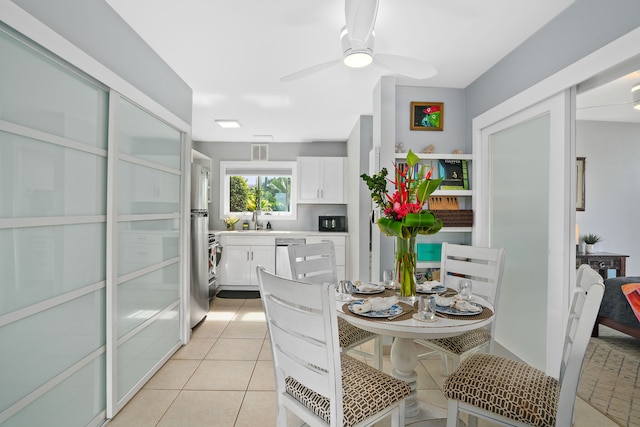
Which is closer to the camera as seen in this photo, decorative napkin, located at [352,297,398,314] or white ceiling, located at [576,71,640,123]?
decorative napkin, located at [352,297,398,314]

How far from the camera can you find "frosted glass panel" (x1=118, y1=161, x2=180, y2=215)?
2.19m

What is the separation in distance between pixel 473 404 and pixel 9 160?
7.10ft

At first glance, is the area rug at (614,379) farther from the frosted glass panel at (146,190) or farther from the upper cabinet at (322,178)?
the upper cabinet at (322,178)

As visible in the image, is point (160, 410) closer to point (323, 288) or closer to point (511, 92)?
point (323, 288)

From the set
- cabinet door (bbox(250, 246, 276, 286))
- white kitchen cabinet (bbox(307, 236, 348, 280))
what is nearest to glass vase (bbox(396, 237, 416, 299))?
white kitchen cabinet (bbox(307, 236, 348, 280))

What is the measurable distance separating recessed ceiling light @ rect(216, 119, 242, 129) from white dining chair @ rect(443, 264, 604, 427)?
4025 millimetres

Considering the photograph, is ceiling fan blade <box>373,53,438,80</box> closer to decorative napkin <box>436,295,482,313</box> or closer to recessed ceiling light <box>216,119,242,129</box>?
decorative napkin <box>436,295,482,313</box>

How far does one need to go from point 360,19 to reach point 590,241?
3.38 metres

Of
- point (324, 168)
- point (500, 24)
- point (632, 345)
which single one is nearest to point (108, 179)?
point (500, 24)

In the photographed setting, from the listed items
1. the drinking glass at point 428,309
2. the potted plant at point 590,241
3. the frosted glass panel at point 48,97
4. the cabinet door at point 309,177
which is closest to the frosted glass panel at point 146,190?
the frosted glass panel at point 48,97

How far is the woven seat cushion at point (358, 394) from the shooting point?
126cm

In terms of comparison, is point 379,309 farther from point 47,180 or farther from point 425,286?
point 47,180

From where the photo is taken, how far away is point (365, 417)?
49.7 inches

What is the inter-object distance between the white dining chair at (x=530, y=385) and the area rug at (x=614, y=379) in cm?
116
